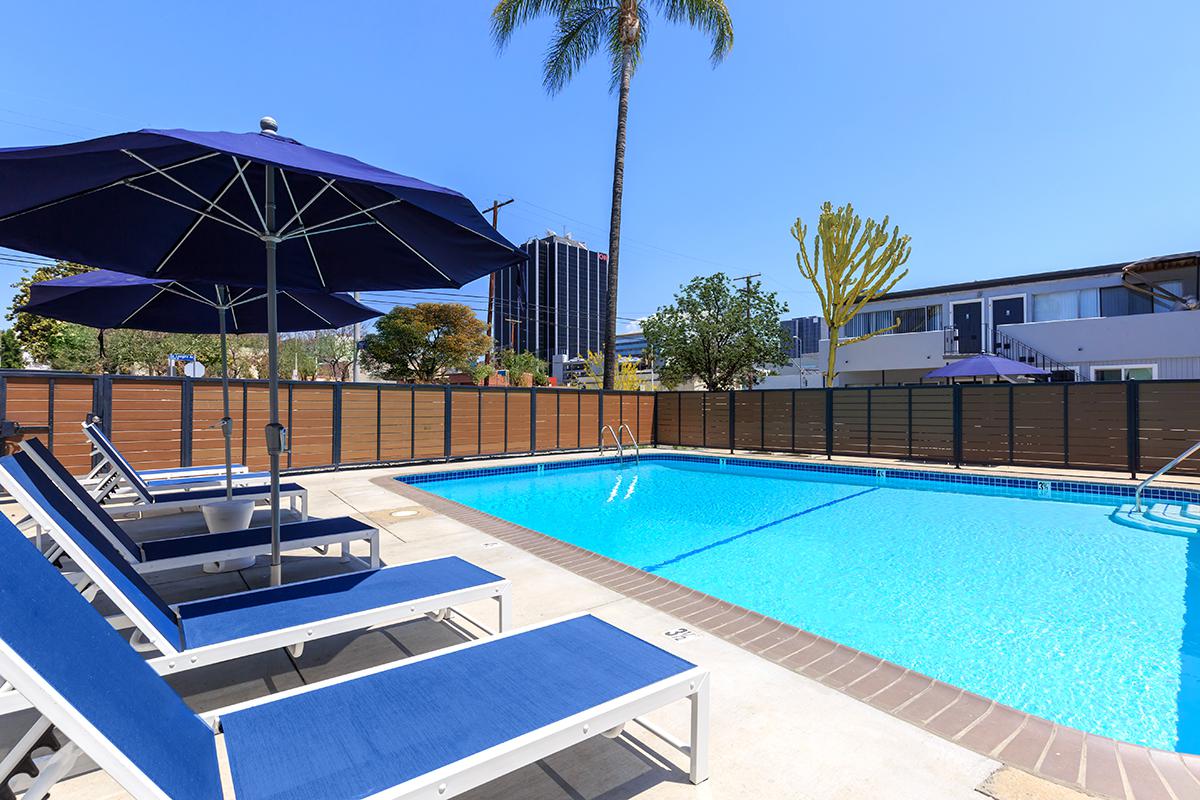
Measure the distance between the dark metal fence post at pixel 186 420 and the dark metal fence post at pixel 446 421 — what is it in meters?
4.50

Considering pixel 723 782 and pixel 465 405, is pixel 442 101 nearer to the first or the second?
pixel 465 405

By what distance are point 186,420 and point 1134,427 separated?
16020 millimetres

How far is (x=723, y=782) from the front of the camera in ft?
6.35

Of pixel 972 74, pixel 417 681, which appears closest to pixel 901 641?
pixel 417 681

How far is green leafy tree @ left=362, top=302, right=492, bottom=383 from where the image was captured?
30.0 meters

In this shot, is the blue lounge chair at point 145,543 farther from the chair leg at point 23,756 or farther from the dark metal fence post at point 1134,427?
the dark metal fence post at point 1134,427

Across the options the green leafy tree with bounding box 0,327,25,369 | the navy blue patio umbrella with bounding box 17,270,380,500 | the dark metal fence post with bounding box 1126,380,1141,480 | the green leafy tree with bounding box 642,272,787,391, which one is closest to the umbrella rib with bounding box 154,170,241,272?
the navy blue patio umbrella with bounding box 17,270,380,500

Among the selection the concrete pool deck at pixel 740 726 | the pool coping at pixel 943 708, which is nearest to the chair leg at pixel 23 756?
the concrete pool deck at pixel 740 726

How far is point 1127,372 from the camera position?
1703 cm

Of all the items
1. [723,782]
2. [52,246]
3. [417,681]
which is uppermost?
[52,246]

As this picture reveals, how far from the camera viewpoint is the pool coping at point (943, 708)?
199 centimetres

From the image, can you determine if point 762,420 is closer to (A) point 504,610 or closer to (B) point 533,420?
(B) point 533,420

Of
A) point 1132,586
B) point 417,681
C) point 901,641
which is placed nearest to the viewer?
point 417,681

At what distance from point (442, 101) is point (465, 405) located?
9535 millimetres
